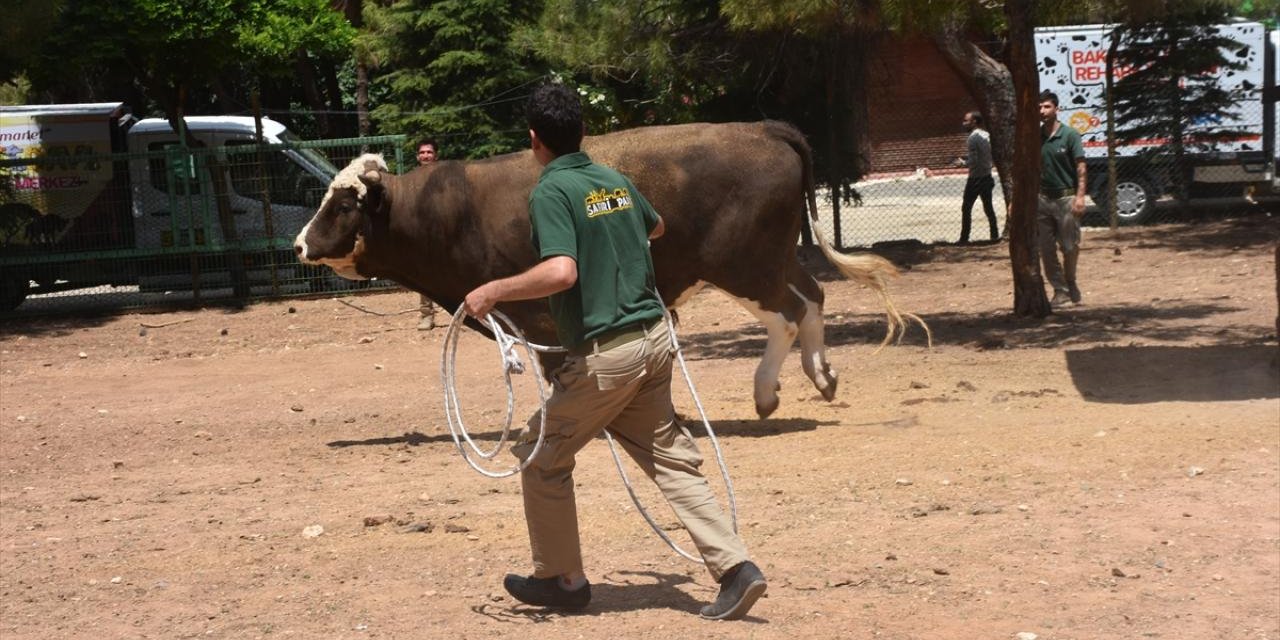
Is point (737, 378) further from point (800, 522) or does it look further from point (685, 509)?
point (685, 509)

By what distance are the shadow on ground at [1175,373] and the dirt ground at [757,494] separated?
38 millimetres

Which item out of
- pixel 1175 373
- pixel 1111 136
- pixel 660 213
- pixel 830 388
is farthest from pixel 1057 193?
pixel 1111 136

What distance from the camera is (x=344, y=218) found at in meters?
9.35

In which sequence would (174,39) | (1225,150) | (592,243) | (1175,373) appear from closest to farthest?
1. (592,243)
2. (1175,373)
3. (174,39)
4. (1225,150)

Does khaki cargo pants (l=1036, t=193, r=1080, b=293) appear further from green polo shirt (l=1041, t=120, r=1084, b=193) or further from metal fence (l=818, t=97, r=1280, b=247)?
metal fence (l=818, t=97, r=1280, b=247)

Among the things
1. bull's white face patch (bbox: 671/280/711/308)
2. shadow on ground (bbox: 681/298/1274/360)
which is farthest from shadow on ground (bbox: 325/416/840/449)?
shadow on ground (bbox: 681/298/1274/360)

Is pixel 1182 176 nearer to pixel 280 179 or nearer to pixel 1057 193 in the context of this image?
pixel 1057 193

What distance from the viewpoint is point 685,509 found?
5.80m

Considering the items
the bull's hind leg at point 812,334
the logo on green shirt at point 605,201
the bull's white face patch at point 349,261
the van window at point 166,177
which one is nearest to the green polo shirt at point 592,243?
the logo on green shirt at point 605,201

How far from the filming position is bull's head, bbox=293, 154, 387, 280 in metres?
9.30

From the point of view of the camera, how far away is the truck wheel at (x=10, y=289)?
19.0 meters

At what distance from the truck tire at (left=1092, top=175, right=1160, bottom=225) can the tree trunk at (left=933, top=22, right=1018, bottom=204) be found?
2.17 metres

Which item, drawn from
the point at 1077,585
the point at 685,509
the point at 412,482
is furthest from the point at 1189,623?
the point at 412,482

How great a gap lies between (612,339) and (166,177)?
1489 centimetres
